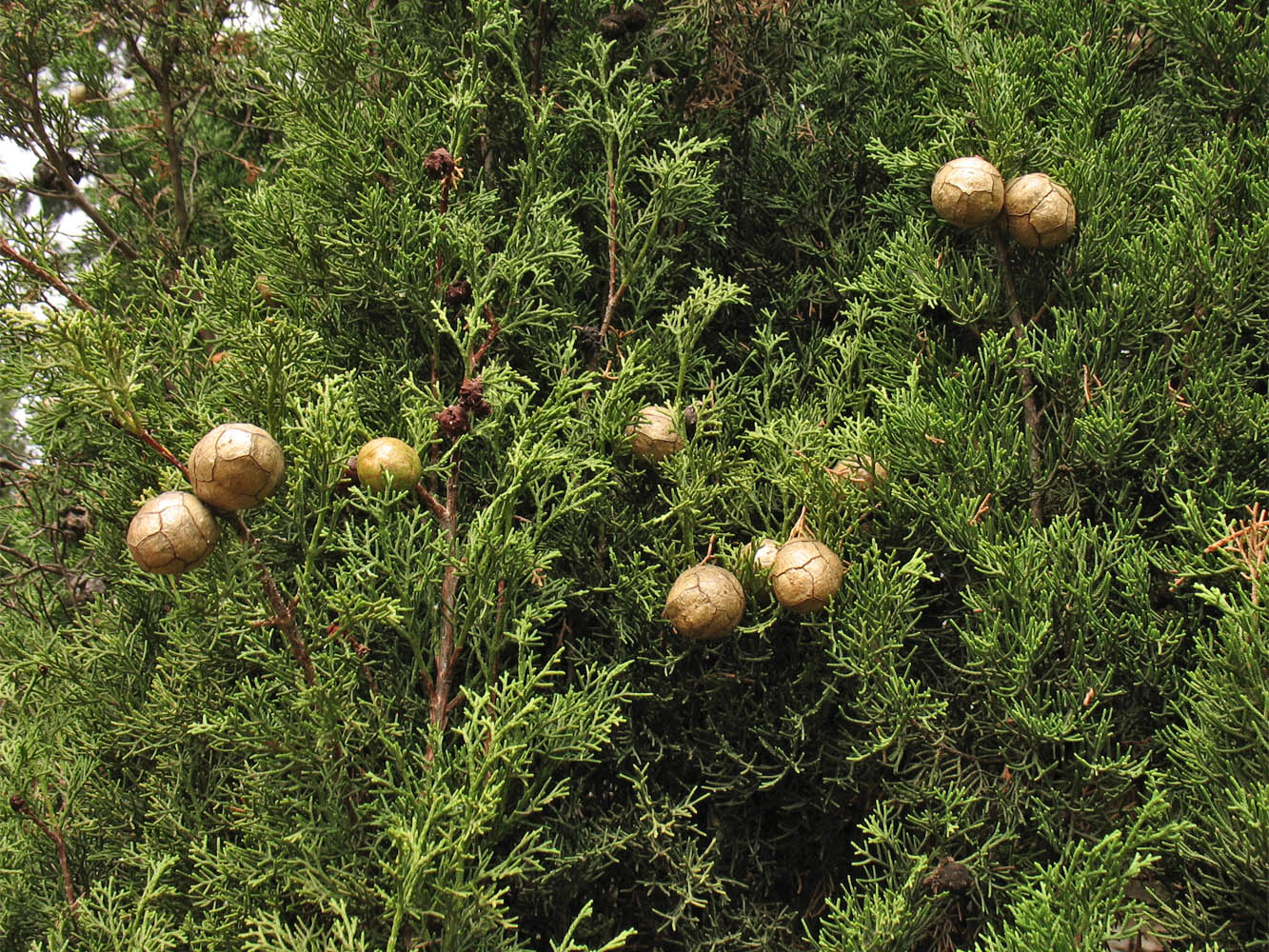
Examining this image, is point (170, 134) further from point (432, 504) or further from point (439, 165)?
point (432, 504)

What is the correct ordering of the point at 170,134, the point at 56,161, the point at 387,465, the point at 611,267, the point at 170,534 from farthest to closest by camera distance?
the point at 170,134
the point at 56,161
the point at 611,267
the point at 387,465
the point at 170,534

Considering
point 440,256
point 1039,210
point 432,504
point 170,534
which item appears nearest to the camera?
point 170,534

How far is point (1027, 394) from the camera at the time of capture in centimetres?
194

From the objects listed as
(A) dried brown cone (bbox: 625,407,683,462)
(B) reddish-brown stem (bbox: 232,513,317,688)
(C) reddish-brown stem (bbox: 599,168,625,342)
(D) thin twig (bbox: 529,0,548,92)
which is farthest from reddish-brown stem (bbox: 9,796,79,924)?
(D) thin twig (bbox: 529,0,548,92)

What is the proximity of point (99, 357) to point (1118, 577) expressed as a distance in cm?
168

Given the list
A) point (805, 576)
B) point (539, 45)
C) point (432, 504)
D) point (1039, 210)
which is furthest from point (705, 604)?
point (539, 45)

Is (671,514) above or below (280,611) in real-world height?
below

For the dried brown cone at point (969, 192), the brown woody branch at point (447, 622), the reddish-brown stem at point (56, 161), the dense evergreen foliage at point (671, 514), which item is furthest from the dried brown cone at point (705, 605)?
the reddish-brown stem at point (56, 161)

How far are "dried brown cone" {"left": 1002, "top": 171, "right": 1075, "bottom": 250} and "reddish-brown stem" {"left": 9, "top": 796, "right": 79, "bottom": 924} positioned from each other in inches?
88.8

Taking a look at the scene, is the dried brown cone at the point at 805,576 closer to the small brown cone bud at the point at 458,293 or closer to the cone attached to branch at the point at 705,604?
the cone attached to branch at the point at 705,604

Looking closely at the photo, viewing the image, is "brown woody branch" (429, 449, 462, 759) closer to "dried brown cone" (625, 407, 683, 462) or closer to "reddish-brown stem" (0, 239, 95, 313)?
"dried brown cone" (625, 407, 683, 462)

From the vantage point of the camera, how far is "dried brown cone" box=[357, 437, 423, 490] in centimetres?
167

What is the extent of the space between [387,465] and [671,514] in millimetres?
557

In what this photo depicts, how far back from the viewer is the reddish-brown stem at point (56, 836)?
1877 mm
